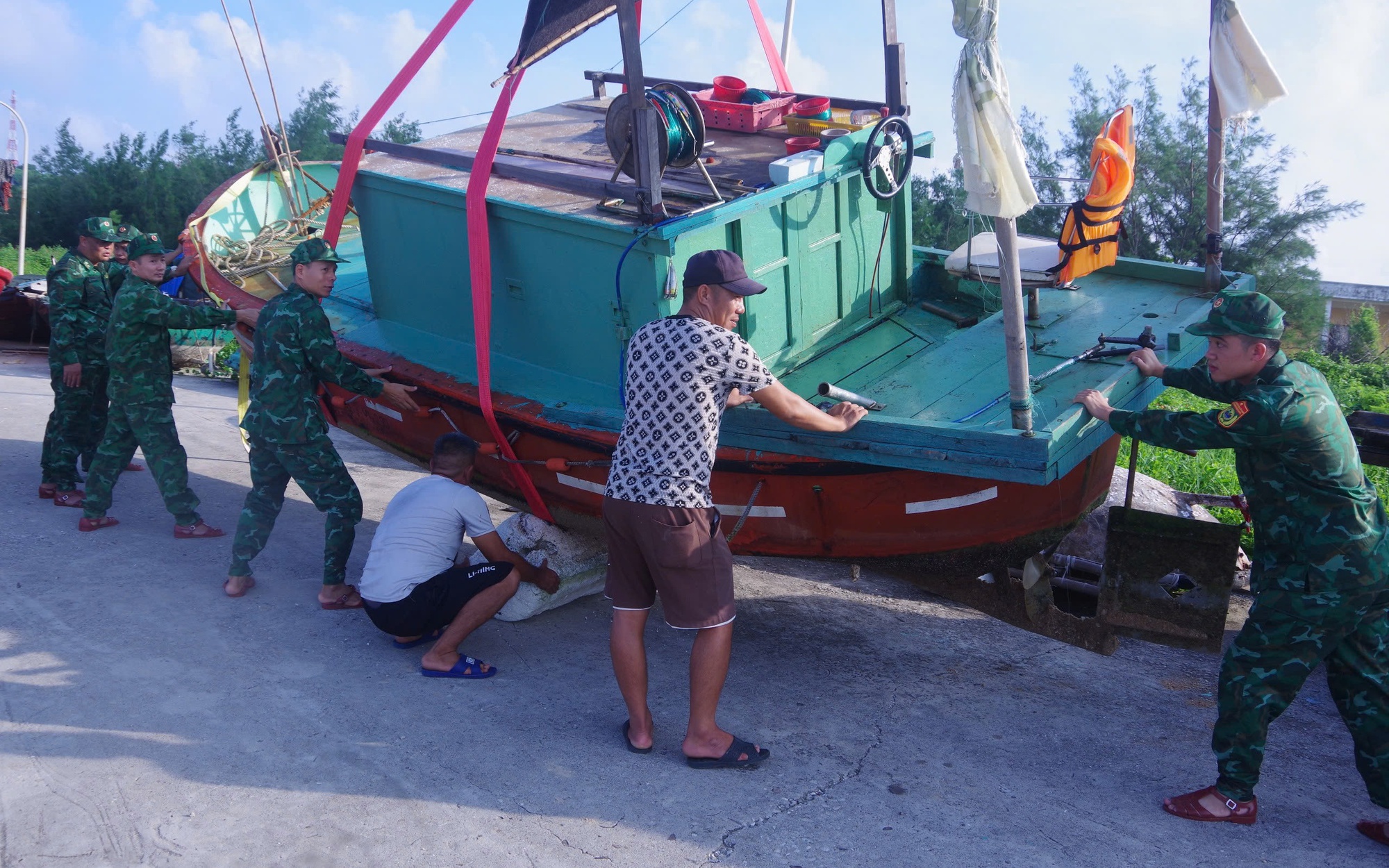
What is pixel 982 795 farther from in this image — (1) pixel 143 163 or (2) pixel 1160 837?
(1) pixel 143 163

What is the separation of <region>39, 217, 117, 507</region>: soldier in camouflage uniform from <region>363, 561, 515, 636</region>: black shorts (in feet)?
9.36

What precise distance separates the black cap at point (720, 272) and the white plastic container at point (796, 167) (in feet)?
4.36

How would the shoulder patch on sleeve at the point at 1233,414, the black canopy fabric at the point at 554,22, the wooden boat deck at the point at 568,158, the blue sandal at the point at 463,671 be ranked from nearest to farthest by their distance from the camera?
the shoulder patch on sleeve at the point at 1233,414 < the black canopy fabric at the point at 554,22 < the blue sandal at the point at 463,671 < the wooden boat deck at the point at 568,158

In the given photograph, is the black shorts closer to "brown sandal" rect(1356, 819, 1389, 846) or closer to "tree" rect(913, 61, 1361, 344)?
"brown sandal" rect(1356, 819, 1389, 846)

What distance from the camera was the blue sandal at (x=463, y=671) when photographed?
13.9ft

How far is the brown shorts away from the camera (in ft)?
11.2

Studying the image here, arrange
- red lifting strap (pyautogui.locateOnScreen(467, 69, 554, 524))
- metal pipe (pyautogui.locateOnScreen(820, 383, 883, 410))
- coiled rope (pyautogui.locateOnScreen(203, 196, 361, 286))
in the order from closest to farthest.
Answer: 1. metal pipe (pyautogui.locateOnScreen(820, 383, 883, 410))
2. red lifting strap (pyautogui.locateOnScreen(467, 69, 554, 524))
3. coiled rope (pyautogui.locateOnScreen(203, 196, 361, 286))

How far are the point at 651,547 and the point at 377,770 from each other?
46.9 inches

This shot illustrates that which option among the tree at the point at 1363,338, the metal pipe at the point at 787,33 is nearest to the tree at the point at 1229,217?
the tree at the point at 1363,338

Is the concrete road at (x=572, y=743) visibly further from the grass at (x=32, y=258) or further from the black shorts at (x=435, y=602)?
the grass at (x=32, y=258)

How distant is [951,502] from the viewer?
4176 mm

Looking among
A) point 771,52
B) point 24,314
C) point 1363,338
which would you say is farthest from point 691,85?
point 1363,338

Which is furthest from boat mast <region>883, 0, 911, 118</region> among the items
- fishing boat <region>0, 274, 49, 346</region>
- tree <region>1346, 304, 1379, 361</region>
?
tree <region>1346, 304, 1379, 361</region>

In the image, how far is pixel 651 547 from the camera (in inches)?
136
